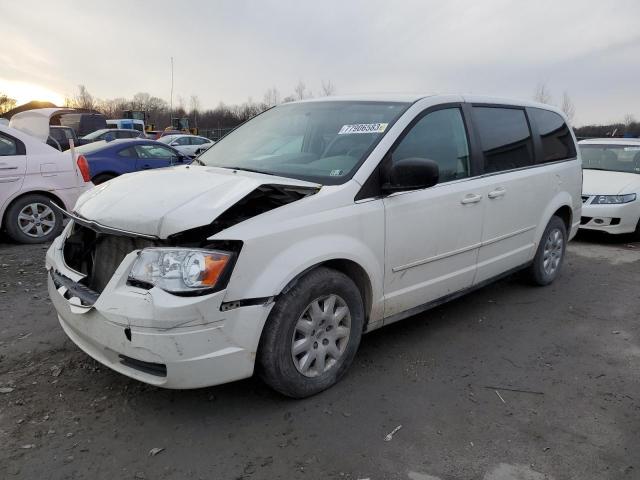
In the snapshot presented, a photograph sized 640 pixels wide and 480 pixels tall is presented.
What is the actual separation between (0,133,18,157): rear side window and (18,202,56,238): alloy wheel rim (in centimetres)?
69

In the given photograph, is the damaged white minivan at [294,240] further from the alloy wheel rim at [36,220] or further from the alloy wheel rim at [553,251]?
the alloy wheel rim at [36,220]

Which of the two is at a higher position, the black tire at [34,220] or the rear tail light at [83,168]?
the rear tail light at [83,168]

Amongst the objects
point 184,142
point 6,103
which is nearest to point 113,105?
point 6,103

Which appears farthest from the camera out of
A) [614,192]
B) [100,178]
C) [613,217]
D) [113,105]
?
[113,105]

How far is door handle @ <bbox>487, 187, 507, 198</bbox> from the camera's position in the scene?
3.96m

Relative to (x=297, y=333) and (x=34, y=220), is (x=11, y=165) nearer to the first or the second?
(x=34, y=220)

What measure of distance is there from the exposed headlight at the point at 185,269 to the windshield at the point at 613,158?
7.92 meters

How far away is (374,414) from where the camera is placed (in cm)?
286

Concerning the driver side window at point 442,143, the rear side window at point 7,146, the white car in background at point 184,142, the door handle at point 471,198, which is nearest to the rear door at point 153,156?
the rear side window at point 7,146

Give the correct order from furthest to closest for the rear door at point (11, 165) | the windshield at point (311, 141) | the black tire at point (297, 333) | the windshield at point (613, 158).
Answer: the windshield at point (613, 158)
the rear door at point (11, 165)
the windshield at point (311, 141)
the black tire at point (297, 333)

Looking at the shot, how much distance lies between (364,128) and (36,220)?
17.1ft

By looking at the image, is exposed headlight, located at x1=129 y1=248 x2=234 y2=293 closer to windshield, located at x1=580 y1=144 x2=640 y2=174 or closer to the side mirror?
the side mirror

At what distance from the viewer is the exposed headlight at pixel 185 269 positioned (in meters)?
2.46

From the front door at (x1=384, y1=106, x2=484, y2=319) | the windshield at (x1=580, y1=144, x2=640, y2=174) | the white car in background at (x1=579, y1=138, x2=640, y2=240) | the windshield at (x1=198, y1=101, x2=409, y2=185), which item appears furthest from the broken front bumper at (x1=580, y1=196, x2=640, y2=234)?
the windshield at (x1=198, y1=101, x2=409, y2=185)
